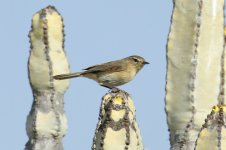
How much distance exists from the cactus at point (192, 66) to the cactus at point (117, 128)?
153 centimetres

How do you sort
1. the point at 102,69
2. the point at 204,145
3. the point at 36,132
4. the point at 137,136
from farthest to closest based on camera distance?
the point at 102,69
the point at 36,132
the point at 137,136
the point at 204,145

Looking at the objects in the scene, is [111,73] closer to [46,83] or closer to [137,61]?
[137,61]

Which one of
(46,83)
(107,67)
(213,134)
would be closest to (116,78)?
(107,67)

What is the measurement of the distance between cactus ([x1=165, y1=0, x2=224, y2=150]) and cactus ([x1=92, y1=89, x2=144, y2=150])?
1.53 metres

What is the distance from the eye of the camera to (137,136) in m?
9.23

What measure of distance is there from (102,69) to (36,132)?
1454mm

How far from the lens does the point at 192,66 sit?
34.9 ft

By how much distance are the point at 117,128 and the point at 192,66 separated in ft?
6.74

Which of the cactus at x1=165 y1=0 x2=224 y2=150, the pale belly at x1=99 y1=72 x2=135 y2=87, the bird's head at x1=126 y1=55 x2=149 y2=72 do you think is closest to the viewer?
the cactus at x1=165 y1=0 x2=224 y2=150

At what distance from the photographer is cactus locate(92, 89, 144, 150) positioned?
28.9ft

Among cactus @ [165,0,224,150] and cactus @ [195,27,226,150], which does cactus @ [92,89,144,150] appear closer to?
cactus @ [195,27,226,150]

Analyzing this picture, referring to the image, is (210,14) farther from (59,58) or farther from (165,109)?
(59,58)

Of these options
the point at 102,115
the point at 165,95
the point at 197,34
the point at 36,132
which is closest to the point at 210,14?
the point at 197,34

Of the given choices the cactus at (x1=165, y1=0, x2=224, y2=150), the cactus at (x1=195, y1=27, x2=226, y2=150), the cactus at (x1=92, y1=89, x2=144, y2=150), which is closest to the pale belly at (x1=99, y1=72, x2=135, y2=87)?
the cactus at (x1=165, y1=0, x2=224, y2=150)
